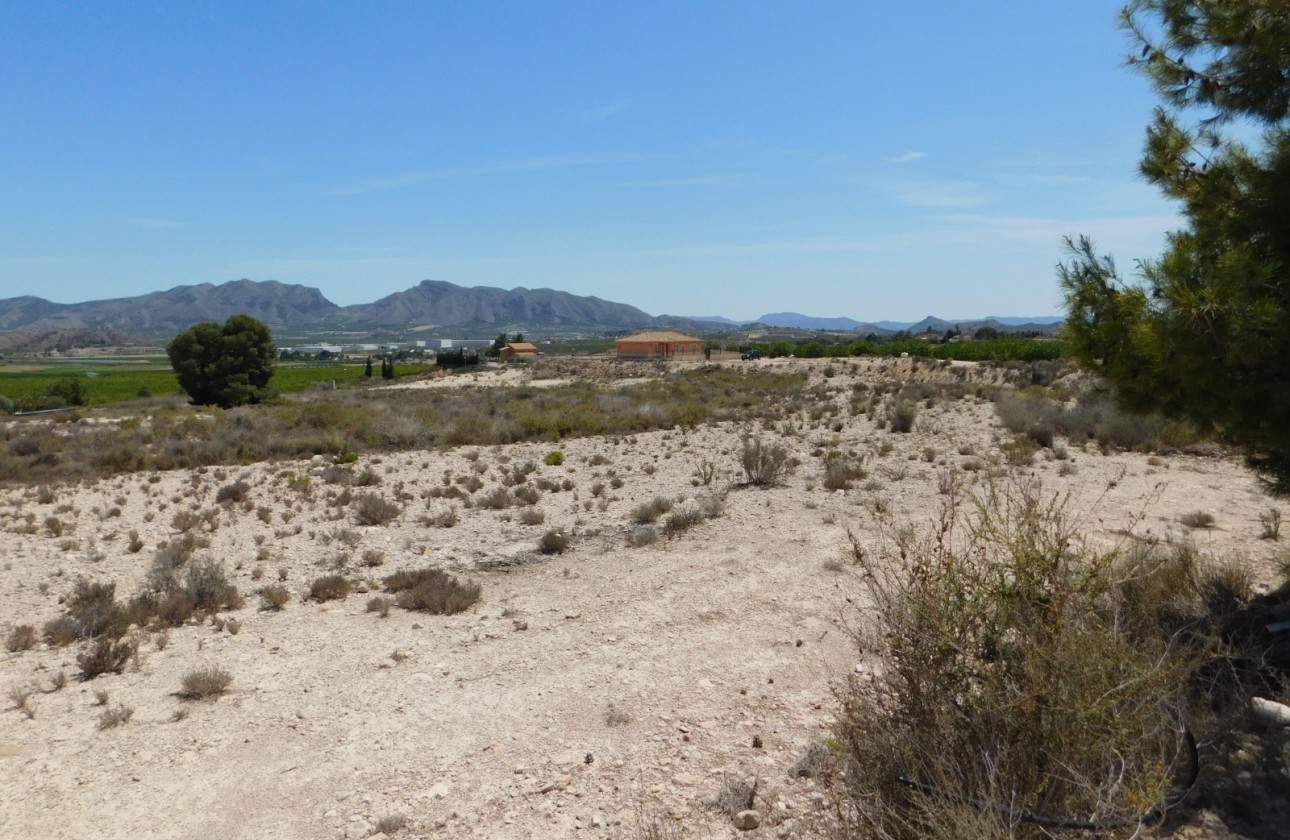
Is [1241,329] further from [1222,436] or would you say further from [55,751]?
[55,751]

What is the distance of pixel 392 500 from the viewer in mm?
15570

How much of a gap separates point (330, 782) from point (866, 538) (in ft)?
24.2

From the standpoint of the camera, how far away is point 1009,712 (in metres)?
3.64

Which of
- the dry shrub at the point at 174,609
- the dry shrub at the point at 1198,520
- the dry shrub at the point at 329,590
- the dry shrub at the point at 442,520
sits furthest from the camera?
the dry shrub at the point at 442,520

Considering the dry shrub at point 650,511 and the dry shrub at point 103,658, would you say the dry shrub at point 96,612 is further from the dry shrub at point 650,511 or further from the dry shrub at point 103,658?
the dry shrub at point 650,511

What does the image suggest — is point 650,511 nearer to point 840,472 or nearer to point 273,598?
point 840,472

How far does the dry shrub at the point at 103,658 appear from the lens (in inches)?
289

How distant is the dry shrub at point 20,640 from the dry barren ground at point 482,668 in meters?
0.09

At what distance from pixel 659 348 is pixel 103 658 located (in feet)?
266

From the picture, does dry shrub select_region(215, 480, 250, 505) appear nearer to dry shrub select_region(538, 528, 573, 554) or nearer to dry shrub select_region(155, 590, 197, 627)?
dry shrub select_region(155, 590, 197, 627)

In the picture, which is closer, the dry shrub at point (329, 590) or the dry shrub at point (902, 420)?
the dry shrub at point (329, 590)

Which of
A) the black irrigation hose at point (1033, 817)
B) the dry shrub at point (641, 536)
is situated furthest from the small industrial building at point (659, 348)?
the black irrigation hose at point (1033, 817)

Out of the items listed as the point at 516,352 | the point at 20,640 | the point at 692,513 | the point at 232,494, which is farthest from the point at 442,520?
the point at 516,352

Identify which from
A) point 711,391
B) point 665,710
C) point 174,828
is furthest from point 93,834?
point 711,391
